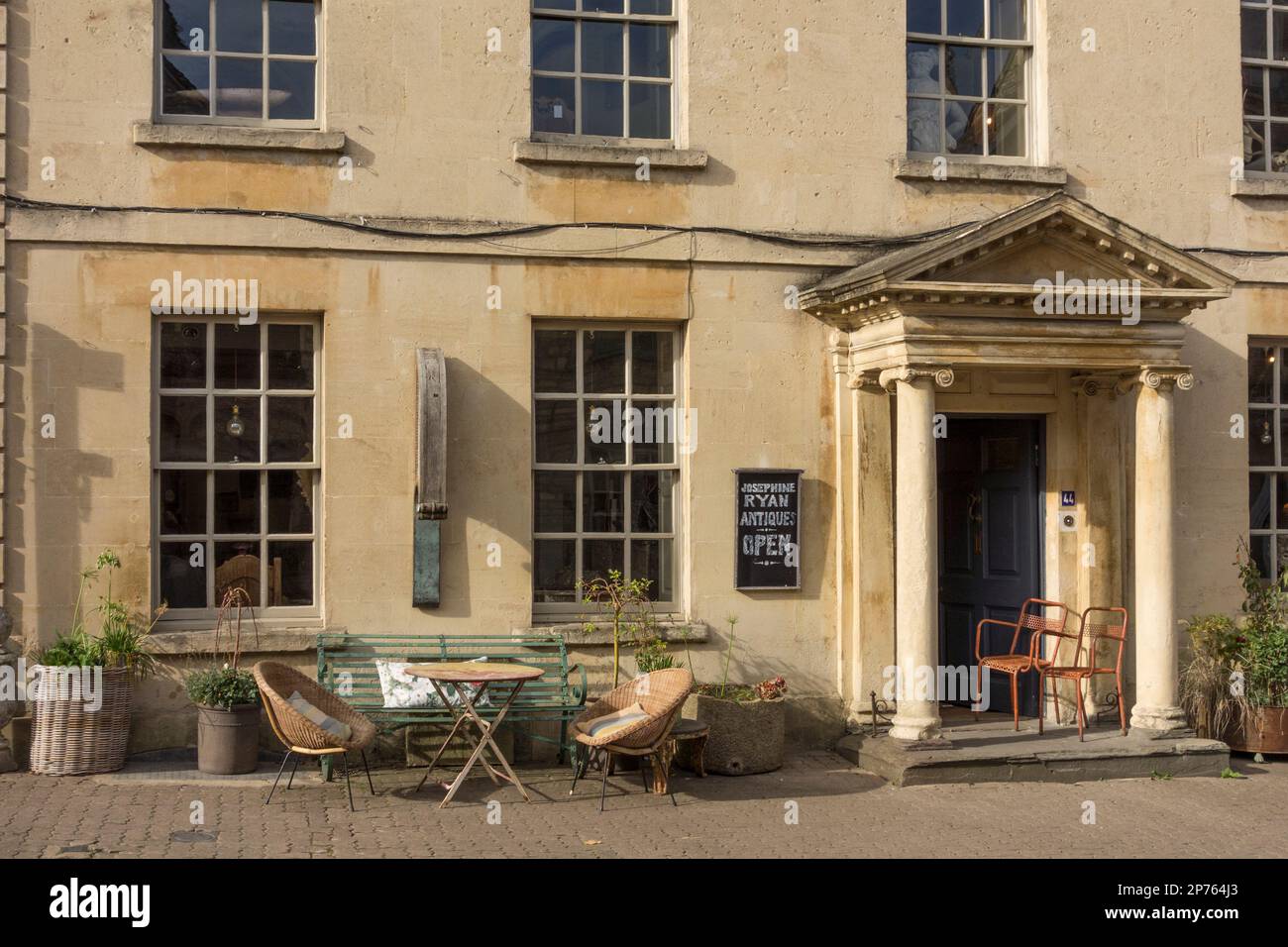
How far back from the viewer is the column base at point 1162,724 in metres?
10.7

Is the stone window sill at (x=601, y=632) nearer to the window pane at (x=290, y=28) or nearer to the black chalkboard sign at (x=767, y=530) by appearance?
the black chalkboard sign at (x=767, y=530)

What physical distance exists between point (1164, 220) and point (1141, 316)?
1.72 m

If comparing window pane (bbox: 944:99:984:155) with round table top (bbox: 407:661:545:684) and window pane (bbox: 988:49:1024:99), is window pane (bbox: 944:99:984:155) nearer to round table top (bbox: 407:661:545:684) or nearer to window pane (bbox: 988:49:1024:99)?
window pane (bbox: 988:49:1024:99)

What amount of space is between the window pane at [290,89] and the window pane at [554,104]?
1.69 meters

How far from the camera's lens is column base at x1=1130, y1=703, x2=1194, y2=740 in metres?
10.7

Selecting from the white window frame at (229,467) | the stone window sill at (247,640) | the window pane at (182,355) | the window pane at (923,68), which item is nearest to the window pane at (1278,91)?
the window pane at (923,68)

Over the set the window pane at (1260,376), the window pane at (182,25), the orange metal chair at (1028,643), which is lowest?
the orange metal chair at (1028,643)

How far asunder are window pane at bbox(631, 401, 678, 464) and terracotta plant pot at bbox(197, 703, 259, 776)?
351cm

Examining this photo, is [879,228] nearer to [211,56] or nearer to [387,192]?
[387,192]

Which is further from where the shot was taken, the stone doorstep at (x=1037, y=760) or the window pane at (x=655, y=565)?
the window pane at (x=655, y=565)

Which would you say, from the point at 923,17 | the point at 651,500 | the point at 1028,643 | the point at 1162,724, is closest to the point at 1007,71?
the point at 923,17

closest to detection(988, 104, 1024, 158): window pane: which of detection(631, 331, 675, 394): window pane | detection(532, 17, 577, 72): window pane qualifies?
detection(631, 331, 675, 394): window pane

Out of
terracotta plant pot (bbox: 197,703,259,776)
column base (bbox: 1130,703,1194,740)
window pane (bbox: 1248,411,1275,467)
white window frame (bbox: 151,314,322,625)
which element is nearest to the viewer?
terracotta plant pot (bbox: 197,703,259,776)

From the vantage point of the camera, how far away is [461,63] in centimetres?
1080
